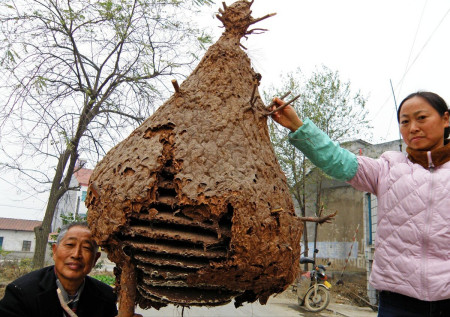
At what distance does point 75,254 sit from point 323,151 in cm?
152

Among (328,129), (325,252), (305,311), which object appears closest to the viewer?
(305,311)

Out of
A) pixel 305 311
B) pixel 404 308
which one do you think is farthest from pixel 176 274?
pixel 305 311

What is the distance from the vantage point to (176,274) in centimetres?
146

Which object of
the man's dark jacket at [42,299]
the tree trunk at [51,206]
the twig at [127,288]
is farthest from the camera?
the tree trunk at [51,206]

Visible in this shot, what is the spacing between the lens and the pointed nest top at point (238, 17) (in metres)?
2.12

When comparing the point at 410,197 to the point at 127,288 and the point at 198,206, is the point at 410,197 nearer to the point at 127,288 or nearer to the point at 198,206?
the point at 198,206

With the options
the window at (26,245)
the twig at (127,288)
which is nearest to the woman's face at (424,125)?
the twig at (127,288)

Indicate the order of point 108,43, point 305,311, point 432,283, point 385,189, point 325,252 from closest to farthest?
1. point 432,283
2. point 385,189
3. point 108,43
4. point 305,311
5. point 325,252

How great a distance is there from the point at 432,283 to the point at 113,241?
144cm

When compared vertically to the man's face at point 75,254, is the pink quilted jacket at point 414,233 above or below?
above

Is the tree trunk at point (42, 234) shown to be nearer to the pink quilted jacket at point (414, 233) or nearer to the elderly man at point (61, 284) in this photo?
the elderly man at point (61, 284)

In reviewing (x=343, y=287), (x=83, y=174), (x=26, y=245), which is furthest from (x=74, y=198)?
(x=26, y=245)

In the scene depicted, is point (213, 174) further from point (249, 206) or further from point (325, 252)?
point (325, 252)

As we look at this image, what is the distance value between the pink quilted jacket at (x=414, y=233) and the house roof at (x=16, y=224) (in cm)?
3788
